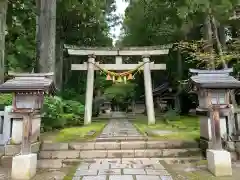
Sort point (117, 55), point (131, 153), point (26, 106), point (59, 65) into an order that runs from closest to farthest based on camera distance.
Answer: point (26, 106) → point (131, 153) → point (117, 55) → point (59, 65)

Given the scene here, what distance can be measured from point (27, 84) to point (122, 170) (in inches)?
122

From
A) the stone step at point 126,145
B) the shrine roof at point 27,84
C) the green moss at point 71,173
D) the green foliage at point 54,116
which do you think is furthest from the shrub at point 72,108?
the green moss at point 71,173

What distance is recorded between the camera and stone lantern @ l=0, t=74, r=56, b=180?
484 centimetres

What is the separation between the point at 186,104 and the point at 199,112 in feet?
43.1

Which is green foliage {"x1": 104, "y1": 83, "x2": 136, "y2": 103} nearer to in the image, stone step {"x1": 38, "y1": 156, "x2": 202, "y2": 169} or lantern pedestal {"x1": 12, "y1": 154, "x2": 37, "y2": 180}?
stone step {"x1": 38, "y1": 156, "x2": 202, "y2": 169}

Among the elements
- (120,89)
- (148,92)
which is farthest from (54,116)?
(120,89)

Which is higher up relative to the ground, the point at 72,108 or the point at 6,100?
the point at 6,100

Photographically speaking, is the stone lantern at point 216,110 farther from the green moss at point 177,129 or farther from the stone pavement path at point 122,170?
the stone pavement path at point 122,170

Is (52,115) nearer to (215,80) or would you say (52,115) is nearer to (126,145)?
(126,145)

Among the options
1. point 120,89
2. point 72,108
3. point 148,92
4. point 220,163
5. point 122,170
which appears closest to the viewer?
point 220,163

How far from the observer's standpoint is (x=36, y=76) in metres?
6.05

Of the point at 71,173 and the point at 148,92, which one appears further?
the point at 148,92

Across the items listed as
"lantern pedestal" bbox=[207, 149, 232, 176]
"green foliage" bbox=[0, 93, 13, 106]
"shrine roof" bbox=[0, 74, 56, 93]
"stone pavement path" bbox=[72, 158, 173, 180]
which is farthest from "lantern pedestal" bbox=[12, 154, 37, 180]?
"lantern pedestal" bbox=[207, 149, 232, 176]

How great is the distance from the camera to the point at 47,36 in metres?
10.2
